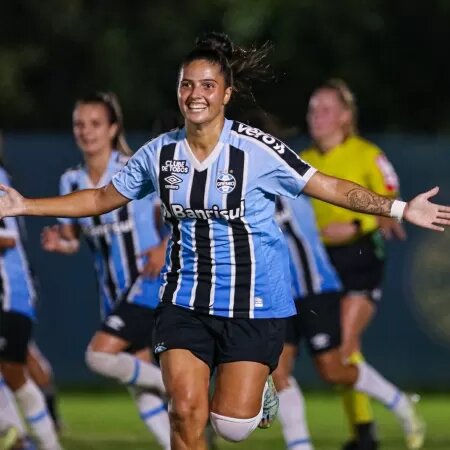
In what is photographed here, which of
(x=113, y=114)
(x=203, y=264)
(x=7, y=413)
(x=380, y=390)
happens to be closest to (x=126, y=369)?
(x=7, y=413)

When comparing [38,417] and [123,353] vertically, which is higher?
[123,353]

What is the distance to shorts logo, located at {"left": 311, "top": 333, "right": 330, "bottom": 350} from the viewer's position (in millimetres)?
9891

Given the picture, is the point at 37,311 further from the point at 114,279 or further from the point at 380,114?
the point at 380,114

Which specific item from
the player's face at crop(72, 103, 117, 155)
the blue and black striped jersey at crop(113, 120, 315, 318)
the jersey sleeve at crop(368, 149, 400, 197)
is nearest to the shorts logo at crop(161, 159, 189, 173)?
the blue and black striped jersey at crop(113, 120, 315, 318)

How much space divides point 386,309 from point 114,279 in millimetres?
5586

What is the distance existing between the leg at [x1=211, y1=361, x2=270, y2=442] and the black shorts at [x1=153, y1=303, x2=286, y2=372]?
45 millimetres

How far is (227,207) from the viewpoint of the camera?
7480 millimetres

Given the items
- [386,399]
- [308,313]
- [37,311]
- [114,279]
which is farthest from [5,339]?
[37,311]

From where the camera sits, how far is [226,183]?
7461 mm

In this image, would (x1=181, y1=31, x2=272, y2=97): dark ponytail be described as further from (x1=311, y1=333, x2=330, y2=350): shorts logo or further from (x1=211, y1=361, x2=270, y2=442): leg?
(x1=311, y1=333, x2=330, y2=350): shorts logo

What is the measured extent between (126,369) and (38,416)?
26.3 inches

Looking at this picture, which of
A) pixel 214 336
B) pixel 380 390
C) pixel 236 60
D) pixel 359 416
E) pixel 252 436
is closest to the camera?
pixel 214 336

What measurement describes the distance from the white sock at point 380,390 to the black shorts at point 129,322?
1.48 meters

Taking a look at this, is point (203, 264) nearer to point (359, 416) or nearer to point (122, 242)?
point (122, 242)
